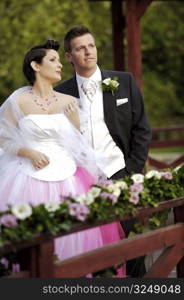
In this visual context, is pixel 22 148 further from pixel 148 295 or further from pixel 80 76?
pixel 148 295

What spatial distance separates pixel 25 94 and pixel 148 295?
5.01ft

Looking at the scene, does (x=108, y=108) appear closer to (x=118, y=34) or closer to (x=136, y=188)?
(x=136, y=188)

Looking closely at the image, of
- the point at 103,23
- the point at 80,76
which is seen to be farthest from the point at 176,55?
the point at 80,76

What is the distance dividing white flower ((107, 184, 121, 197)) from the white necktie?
1.30 meters

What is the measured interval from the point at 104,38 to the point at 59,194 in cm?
1500

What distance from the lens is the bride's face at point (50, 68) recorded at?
429cm

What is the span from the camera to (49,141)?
4.23 m

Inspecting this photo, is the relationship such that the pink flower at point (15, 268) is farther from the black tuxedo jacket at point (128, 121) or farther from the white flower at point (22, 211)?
the black tuxedo jacket at point (128, 121)

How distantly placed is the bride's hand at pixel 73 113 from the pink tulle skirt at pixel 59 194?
32 centimetres

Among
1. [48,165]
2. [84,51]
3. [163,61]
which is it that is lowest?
[48,165]

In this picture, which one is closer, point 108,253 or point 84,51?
point 108,253

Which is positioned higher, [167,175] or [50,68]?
[50,68]

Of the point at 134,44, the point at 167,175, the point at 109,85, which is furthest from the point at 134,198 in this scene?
the point at 134,44

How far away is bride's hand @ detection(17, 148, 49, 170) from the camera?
13.5ft
